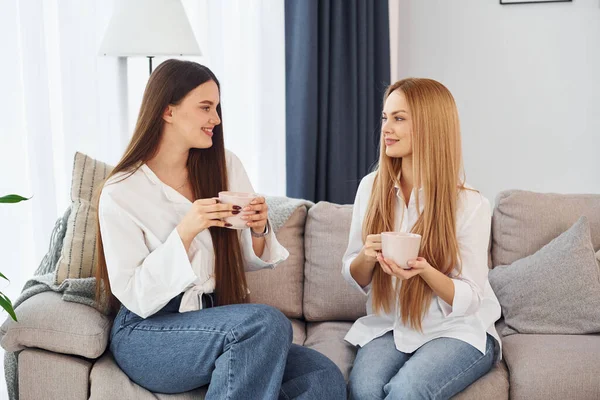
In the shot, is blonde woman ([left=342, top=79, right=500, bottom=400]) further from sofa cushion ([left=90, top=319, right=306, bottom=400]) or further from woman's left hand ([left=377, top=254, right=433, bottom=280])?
sofa cushion ([left=90, top=319, right=306, bottom=400])

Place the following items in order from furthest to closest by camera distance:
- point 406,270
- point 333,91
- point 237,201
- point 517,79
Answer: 1. point 517,79
2. point 333,91
3. point 406,270
4. point 237,201

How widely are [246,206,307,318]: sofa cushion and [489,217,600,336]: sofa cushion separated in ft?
2.22

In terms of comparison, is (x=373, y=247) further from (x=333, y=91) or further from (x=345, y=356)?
(x=333, y=91)

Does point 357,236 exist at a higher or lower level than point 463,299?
higher

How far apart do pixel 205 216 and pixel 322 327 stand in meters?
0.85

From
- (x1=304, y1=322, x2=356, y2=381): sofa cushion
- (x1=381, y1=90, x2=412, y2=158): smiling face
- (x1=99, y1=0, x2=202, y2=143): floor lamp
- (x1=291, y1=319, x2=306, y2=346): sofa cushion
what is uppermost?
(x1=99, y1=0, x2=202, y2=143): floor lamp

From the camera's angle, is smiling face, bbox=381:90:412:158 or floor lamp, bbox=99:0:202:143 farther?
floor lamp, bbox=99:0:202:143

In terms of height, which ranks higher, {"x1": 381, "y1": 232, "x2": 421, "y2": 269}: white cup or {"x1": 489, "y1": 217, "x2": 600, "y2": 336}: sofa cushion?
{"x1": 381, "y1": 232, "x2": 421, "y2": 269}: white cup

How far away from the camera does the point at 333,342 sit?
2.29 m

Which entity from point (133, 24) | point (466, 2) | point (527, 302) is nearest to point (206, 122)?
point (133, 24)

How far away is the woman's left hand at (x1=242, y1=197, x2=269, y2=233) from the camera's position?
5.74 feet

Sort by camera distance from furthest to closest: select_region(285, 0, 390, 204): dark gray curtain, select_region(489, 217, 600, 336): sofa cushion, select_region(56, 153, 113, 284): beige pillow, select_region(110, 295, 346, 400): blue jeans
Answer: select_region(285, 0, 390, 204): dark gray curtain < select_region(489, 217, 600, 336): sofa cushion < select_region(56, 153, 113, 284): beige pillow < select_region(110, 295, 346, 400): blue jeans

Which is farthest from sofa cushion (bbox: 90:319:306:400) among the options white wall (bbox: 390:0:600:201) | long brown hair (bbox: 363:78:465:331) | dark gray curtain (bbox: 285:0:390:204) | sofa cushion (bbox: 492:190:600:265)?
white wall (bbox: 390:0:600:201)

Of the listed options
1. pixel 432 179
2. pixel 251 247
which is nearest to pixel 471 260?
pixel 432 179
